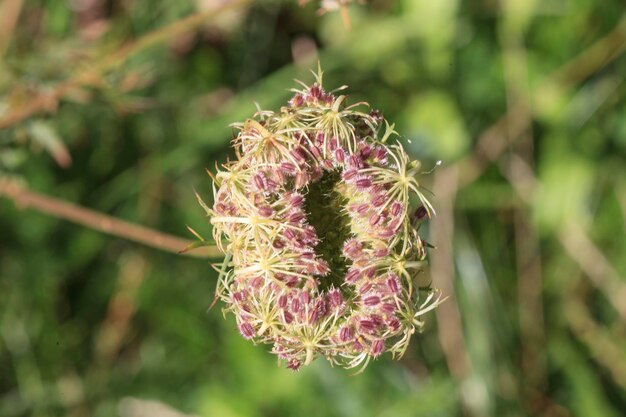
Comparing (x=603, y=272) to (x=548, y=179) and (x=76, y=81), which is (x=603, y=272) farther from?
(x=76, y=81)

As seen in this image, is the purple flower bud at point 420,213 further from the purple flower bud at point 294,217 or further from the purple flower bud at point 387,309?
the purple flower bud at point 294,217

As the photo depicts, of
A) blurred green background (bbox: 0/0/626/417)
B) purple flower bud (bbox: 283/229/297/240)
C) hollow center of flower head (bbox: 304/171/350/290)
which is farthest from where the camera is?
blurred green background (bbox: 0/0/626/417)

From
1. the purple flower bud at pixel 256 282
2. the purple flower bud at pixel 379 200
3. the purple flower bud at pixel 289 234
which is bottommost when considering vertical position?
the purple flower bud at pixel 256 282

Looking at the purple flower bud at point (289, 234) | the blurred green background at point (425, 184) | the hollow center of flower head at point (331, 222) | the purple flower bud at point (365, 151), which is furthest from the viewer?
the blurred green background at point (425, 184)

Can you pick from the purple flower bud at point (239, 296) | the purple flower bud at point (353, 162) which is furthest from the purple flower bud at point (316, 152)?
the purple flower bud at point (239, 296)

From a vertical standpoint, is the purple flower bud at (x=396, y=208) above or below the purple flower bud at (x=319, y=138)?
below

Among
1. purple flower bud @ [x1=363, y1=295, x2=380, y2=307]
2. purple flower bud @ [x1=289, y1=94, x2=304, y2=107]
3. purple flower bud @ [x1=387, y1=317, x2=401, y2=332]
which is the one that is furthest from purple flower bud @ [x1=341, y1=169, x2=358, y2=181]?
purple flower bud @ [x1=387, y1=317, x2=401, y2=332]

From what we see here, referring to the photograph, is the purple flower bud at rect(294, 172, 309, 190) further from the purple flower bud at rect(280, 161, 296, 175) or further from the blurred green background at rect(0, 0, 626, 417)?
the blurred green background at rect(0, 0, 626, 417)
